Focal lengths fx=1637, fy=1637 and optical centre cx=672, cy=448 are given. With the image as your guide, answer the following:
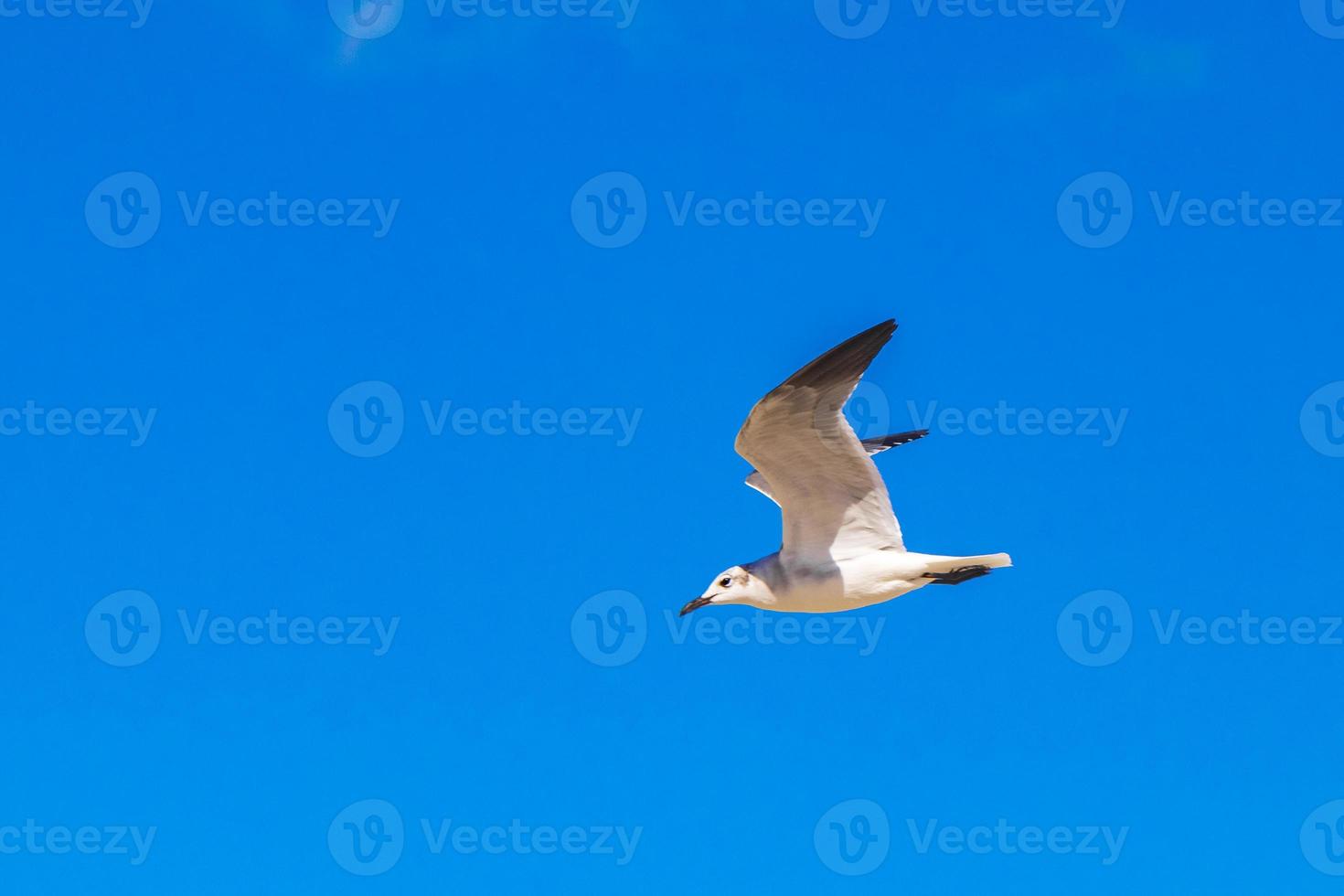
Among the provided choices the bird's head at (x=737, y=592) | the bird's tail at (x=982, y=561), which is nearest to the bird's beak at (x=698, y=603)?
the bird's head at (x=737, y=592)

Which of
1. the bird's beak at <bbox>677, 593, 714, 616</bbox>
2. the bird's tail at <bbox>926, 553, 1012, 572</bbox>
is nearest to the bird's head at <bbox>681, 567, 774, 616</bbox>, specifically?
the bird's beak at <bbox>677, 593, 714, 616</bbox>

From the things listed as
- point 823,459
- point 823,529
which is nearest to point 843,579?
point 823,529

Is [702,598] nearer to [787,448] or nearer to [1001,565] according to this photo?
[787,448]

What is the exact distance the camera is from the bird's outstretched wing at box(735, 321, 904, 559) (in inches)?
613

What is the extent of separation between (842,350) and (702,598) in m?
3.44

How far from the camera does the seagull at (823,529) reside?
52.6 feet

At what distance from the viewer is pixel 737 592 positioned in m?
17.3

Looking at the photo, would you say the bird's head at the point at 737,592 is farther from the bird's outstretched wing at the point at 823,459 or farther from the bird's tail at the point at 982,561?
the bird's tail at the point at 982,561

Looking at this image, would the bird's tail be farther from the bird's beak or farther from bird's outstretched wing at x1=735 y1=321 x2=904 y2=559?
the bird's beak

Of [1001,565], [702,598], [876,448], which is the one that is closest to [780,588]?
[702,598]

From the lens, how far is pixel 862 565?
17031 mm

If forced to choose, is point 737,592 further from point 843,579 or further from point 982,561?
point 982,561

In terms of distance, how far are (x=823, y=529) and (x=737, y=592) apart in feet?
3.70

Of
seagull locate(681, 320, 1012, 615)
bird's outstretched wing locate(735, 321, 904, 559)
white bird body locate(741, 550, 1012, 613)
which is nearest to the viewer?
bird's outstretched wing locate(735, 321, 904, 559)
